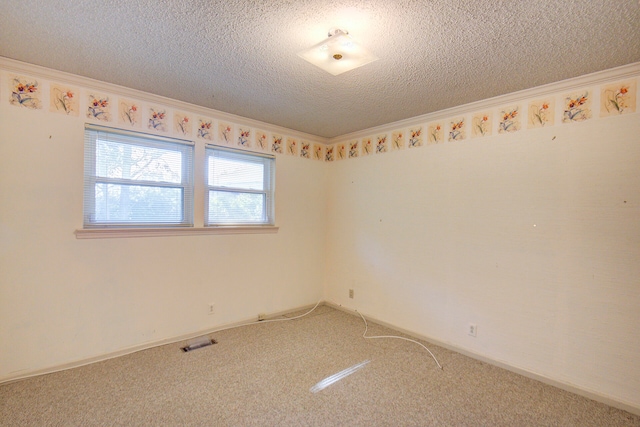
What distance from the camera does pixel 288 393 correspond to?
6.98ft

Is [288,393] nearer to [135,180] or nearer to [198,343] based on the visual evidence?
[198,343]

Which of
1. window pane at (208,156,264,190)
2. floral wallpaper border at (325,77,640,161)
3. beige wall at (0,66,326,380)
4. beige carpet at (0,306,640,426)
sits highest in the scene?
floral wallpaper border at (325,77,640,161)

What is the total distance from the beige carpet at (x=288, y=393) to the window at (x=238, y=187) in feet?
4.49

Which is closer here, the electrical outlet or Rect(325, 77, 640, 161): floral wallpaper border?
Rect(325, 77, 640, 161): floral wallpaper border

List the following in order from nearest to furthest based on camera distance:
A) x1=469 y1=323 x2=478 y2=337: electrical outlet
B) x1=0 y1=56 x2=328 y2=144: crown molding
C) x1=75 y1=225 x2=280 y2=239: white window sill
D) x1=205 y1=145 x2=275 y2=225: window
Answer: x1=0 y1=56 x2=328 y2=144: crown molding, x1=75 y1=225 x2=280 y2=239: white window sill, x1=469 y1=323 x2=478 y2=337: electrical outlet, x1=205 y1=145 x2=275 y2=225: window

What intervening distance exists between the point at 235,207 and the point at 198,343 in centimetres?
144

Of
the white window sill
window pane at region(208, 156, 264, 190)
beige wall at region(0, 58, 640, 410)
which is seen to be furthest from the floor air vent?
window pane at region(208, 156, 264, 190)

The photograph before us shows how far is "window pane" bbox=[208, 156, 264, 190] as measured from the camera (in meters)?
3.18

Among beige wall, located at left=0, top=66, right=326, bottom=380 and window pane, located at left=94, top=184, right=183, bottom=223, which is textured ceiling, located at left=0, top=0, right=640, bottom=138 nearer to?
beige wall, located at left=0, top=66, right=326, bottom=380

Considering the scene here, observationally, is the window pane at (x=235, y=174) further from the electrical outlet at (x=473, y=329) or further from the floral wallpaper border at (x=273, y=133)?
the electrical outlet at (x=473, y=329)

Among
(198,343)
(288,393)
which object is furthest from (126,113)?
(288,393)

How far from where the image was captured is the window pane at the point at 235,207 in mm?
3201

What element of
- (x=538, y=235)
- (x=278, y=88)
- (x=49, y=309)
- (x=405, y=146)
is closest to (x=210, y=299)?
(x=49, y=309)

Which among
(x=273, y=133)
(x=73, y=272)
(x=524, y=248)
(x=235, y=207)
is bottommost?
(x=73, y=272)
